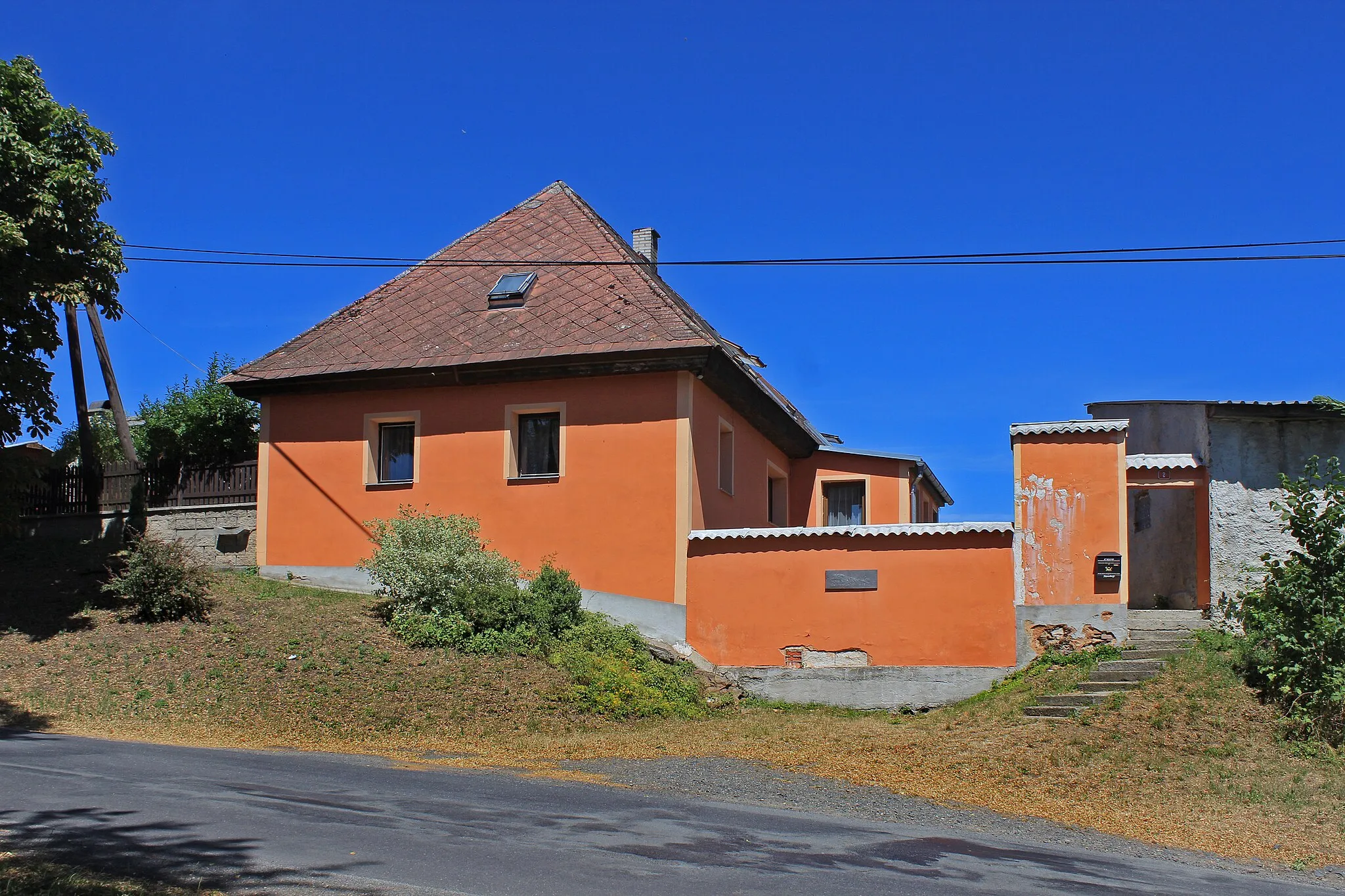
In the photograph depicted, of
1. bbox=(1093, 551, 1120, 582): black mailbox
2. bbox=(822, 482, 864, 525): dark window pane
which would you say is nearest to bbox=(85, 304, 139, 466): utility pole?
bbox=(822, 482, 864, 525): dark window pane

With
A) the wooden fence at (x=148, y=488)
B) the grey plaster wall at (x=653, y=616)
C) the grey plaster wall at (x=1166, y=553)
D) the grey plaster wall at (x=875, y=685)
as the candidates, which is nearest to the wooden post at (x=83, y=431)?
the wooden fence at (x=148, y=488)

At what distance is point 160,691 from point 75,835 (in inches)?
311

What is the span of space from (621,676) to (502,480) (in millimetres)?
4672

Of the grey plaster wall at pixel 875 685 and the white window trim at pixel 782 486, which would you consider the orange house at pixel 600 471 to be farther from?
the white window trim at pixel 782 486

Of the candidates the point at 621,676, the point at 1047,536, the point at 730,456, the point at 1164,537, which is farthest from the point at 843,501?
the point at 621,676

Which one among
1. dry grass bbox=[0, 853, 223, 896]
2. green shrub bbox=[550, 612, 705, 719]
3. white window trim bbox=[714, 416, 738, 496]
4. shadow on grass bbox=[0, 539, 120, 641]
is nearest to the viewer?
dry grass bbox=[0, 853, 223, 896]

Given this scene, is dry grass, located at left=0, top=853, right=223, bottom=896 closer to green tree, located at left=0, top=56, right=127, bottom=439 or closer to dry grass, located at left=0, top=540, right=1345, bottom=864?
dry grass, located at left=0, top=540, right=1345, bottom=864

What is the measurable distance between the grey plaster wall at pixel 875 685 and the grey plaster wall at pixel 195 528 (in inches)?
377

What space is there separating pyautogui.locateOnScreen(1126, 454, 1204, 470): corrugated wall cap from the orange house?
196 cm

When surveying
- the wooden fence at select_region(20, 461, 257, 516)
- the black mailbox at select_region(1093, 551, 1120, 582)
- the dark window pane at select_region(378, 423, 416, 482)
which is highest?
the dark window pane at select_region(378, 423, 416, 482)

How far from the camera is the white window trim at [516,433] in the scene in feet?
61.7

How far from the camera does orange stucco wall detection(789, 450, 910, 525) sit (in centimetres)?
2475

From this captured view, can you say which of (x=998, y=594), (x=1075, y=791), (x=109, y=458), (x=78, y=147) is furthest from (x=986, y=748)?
(x=109, y=458)

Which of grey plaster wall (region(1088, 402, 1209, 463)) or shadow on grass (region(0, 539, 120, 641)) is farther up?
grey plaster wall (region(1088, 402, 1209, 463))
